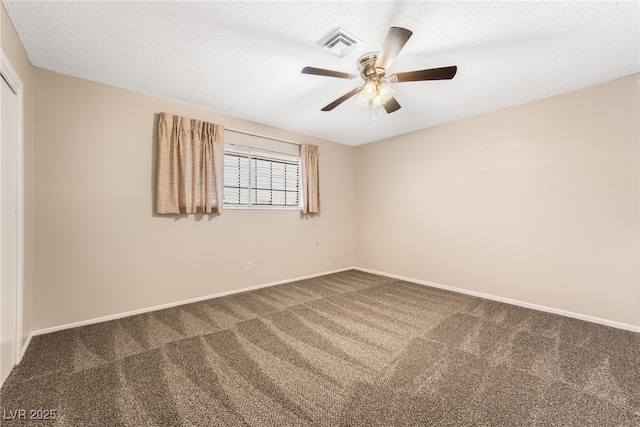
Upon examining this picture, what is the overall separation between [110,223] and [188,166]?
1024mm

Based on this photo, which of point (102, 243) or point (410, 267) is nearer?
point (102, 243)

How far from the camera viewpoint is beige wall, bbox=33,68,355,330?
8.18ft

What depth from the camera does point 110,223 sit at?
280 centimetres

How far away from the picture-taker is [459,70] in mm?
2510

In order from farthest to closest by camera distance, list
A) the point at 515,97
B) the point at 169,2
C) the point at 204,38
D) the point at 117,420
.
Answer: the point at 515,97
the point at 204,38
the point at 169,2
the point at 117,420

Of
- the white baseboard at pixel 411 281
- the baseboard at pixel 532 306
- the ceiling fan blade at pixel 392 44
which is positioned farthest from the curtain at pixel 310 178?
the ceiling fan blade at pixel 392 44

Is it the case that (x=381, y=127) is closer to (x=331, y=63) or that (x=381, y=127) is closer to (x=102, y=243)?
(x=331, y=63)

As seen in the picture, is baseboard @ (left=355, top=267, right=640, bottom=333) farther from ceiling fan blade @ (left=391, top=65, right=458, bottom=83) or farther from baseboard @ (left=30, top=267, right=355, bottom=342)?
ceiling fan blade @ (left=391, top=65, right=458, bottom=83)

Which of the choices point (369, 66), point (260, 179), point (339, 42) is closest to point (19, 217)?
point (260, 179)

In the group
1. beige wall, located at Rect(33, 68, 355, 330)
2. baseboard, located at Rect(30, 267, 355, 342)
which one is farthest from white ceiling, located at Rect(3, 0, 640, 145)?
baseboard, located at Rect(30, 267, 355, 342)

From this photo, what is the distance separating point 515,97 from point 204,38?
11.2ft

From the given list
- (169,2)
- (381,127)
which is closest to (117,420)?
(169,2)

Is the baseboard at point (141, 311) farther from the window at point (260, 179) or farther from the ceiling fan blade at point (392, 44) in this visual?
the ceiling fan blade at point (392, 44)

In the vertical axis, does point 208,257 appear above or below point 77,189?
below
